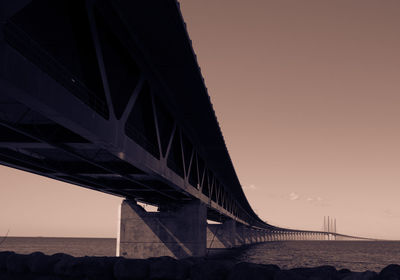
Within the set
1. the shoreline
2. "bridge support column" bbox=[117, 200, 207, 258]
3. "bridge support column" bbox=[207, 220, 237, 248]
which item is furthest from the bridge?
"bridge support column" bbox=[207, 220, 237, 248]

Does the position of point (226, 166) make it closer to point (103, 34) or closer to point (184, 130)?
point (184, 130)

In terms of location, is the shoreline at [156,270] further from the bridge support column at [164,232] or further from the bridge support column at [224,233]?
the bridge support column at [224,233]

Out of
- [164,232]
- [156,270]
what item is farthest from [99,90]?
[164,232]

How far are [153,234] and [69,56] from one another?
22587 millimetres

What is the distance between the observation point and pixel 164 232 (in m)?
31.0

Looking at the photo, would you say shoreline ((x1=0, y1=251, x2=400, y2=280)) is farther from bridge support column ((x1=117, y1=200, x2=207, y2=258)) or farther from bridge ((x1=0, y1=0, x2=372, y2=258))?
bridge support column ((x1=117, y1=200, x2=207, y2=258))

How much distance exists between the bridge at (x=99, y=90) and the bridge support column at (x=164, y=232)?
511 cm

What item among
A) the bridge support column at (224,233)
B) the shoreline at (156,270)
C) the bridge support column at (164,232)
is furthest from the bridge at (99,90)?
the bridge support column at (224,233)

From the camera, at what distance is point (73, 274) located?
1541 centimetres

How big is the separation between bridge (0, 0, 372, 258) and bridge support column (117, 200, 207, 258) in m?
5.11

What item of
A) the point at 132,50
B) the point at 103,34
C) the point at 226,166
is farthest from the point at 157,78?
the point at 226,166

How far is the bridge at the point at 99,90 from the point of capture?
930 cm

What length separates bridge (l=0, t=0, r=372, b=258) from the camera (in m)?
9.30

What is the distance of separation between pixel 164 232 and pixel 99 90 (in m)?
20.7
